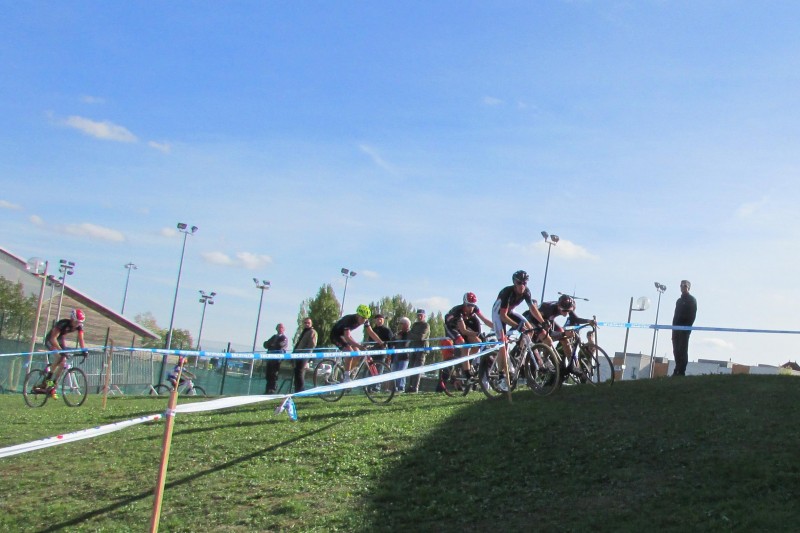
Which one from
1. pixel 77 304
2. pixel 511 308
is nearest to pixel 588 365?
pixel 511 308

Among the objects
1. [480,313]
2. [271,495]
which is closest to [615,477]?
[271,495]

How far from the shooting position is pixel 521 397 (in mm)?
12219

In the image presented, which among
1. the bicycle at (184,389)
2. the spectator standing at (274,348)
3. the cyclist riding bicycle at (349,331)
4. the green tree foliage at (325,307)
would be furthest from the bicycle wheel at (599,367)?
the green tree foliage at (325,307)

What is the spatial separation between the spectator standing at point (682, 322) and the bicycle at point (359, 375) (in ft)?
18.7

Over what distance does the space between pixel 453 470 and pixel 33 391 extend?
1102 cm

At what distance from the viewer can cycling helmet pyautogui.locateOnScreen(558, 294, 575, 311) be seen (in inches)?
502

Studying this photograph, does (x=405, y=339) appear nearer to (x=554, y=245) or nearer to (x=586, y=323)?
(x=586, y=323)

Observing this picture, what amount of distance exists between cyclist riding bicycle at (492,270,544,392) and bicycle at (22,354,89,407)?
860 cm

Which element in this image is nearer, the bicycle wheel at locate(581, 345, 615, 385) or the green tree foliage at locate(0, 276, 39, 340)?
the bicycle wheel at locate(581, 345, 615, 385)

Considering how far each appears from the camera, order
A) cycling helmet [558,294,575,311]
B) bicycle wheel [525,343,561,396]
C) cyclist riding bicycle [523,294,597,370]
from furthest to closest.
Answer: cycling helmet [558,294,575,311] < cyclist riding bicycle [523,294,597,370] < bicycle wheel [525,343,561,396]

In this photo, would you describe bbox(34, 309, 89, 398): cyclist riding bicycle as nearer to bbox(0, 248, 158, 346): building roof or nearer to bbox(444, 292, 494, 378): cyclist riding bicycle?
bbox(444, 292, 494, 378): cyclist riding bicycle

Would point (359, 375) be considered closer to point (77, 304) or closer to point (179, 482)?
point (179, 482)

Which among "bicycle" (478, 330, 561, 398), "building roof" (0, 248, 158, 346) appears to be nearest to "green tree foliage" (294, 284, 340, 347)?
"building roof" (0, 248, 158, 346)

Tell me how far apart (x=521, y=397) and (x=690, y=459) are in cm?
425
